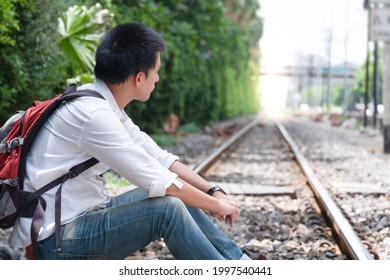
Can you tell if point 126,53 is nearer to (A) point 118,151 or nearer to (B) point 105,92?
(B) point 105,92

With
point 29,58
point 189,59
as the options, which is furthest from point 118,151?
point 189,59

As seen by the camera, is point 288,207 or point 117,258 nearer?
point 117,258

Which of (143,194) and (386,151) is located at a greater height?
(143,194)

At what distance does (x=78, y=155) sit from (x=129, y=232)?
39 cm

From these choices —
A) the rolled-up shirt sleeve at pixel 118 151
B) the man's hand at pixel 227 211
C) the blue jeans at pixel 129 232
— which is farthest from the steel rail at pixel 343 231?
the rolled-up shirt sleeve at pixel 118 151

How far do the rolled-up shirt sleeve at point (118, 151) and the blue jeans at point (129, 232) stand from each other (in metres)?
0.09

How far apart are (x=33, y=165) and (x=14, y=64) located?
4328 mm

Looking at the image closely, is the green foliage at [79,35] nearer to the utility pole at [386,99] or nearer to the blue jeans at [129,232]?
the blue jeans at [129,232]

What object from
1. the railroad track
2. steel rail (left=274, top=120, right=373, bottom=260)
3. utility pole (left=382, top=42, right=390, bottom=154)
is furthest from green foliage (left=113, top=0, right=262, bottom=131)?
steel rail (left=274, top=120, right=373, bottom=260)

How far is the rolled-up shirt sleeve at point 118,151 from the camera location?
2789mm

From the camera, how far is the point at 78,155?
114 inches
